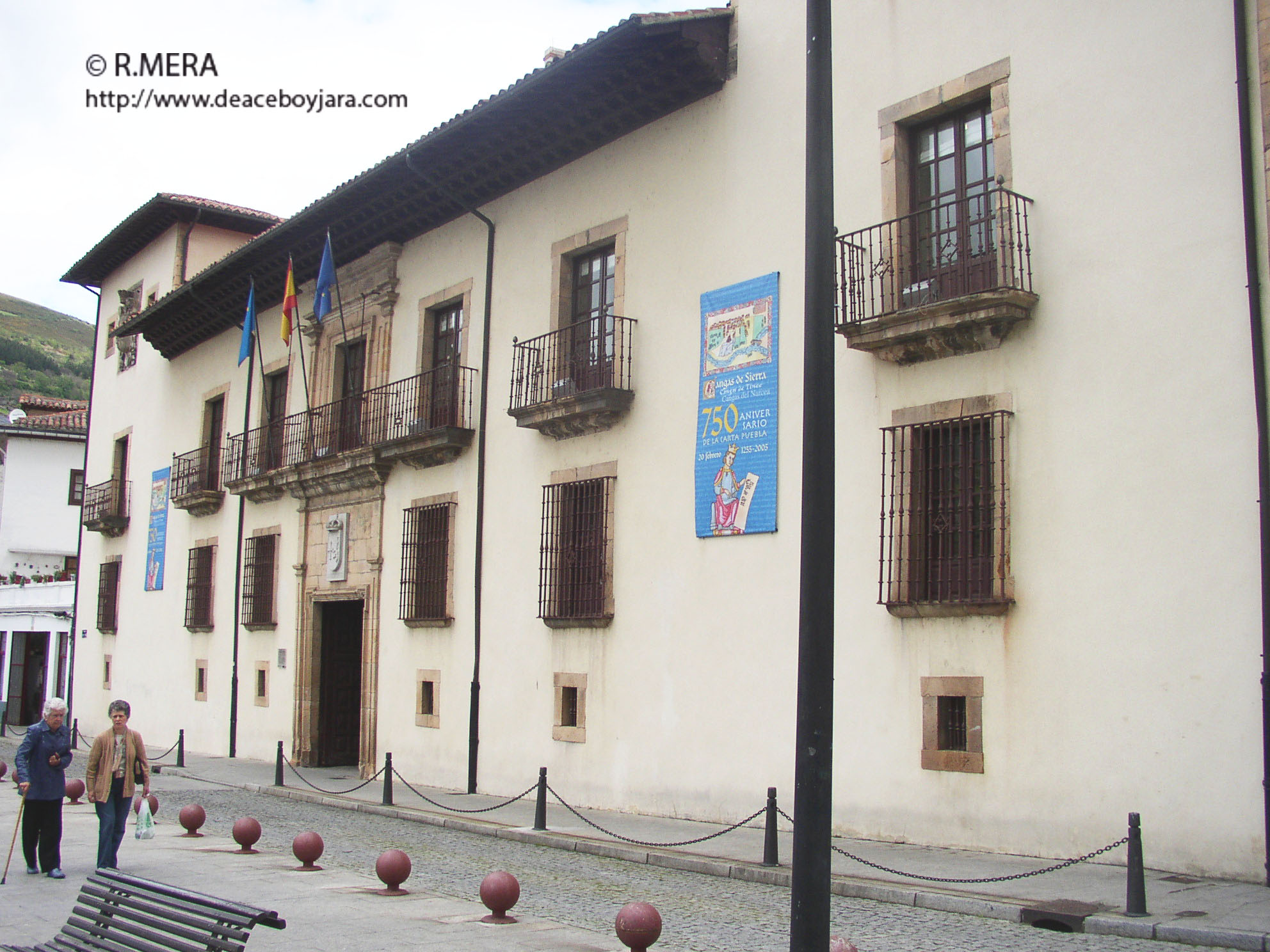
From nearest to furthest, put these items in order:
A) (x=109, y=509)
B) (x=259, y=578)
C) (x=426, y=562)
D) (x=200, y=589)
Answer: (x=426, y=562)
(x=259, y=578)
(x=200, y=589)
(x=109, y=509)

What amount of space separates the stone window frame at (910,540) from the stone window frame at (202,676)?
17.1 meters

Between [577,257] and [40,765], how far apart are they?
914 centimetres

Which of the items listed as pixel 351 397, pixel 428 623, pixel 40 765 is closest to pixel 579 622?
pixel 428 623

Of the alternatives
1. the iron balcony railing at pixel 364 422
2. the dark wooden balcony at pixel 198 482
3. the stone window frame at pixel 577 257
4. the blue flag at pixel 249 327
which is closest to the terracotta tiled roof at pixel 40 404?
the dark wooden balcony at pixel 198 482

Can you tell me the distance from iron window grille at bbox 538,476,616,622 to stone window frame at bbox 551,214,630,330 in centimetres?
211

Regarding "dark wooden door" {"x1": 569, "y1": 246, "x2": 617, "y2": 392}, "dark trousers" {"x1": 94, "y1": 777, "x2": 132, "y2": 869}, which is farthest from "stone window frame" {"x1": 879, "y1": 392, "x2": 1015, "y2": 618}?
"dark trousers" {"x1": 94, "y1": 777, "x2": 132, "y2": 869}

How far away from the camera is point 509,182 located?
17.7 metres

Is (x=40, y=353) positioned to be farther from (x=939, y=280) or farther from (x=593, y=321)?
(x=939, y=280)

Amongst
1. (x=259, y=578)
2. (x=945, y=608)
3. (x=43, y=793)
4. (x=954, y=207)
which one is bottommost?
(x=43, y=793)

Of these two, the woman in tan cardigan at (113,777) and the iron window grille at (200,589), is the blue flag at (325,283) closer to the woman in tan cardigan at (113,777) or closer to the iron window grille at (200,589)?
the iron window grille at (200,589)

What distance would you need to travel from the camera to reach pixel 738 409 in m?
13.7

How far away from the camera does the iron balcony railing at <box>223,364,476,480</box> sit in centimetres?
1812

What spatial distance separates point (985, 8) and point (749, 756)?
294 inches

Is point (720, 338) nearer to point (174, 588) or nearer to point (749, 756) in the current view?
point (749, 756)
